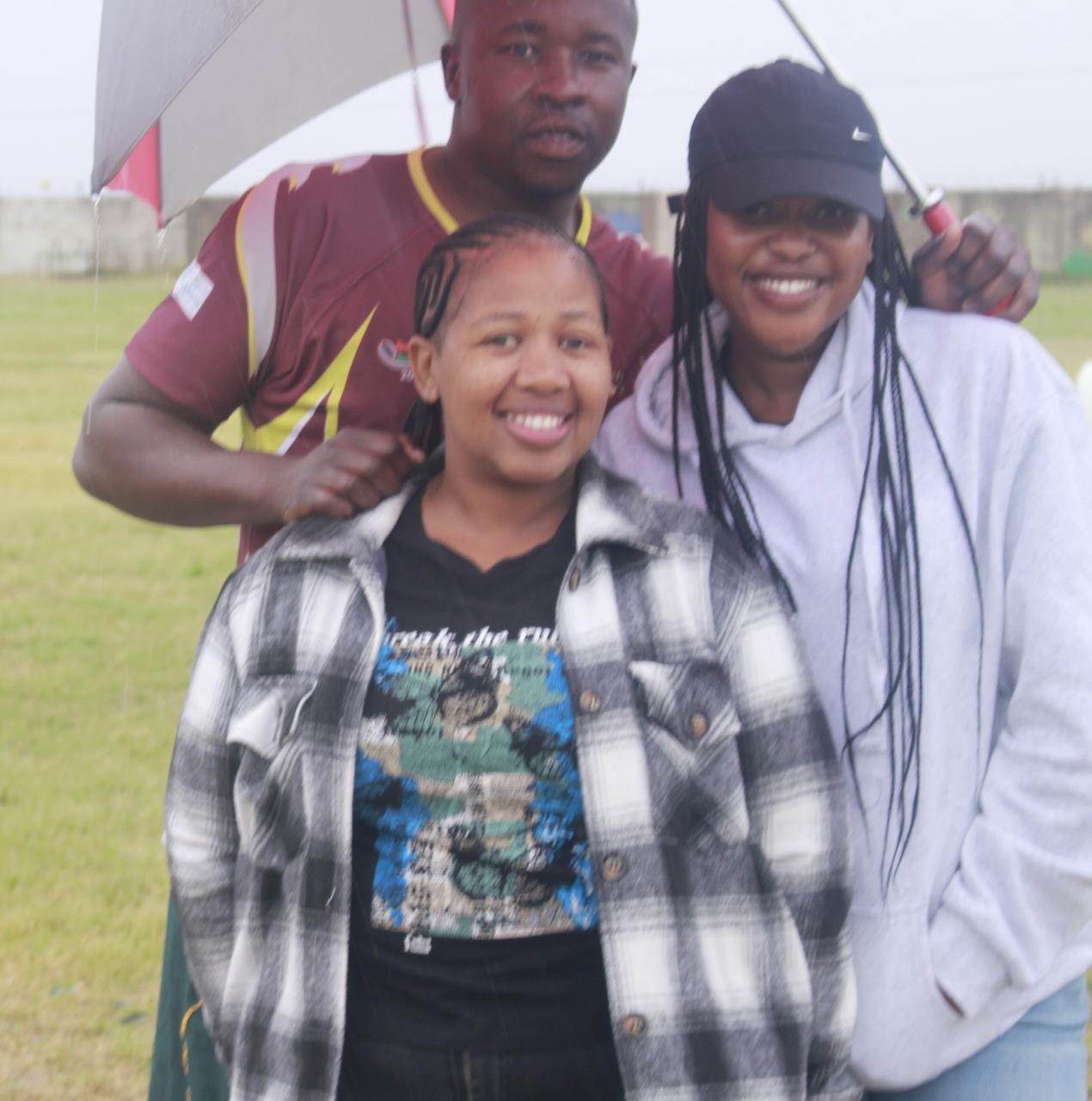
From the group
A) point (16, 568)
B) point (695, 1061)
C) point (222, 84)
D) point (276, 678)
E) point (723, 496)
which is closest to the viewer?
point (695, 1061)

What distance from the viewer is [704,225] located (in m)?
2.27

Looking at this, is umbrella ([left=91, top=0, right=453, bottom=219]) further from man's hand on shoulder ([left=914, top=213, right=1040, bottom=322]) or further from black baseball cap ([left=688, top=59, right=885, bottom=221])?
man's hand on shoulder ([left=914, top=213, right=1040, bottom=322])

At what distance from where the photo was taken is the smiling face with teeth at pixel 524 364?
208 centimetres

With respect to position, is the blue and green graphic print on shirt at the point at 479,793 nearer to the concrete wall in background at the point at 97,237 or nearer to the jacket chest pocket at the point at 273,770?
the jacket chest pocket at the point at 273,770

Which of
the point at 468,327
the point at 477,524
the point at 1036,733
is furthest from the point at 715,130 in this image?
the point at 1036,733

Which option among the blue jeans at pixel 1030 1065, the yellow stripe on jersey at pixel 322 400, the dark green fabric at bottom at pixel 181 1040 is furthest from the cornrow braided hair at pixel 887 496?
the dark green fabric at bottom at pixel 181 1040

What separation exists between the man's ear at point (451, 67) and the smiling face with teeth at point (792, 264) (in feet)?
1.76

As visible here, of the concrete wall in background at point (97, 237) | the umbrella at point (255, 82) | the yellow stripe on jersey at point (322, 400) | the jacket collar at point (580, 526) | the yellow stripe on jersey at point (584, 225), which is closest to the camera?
the jacket collar at point (580, 526)

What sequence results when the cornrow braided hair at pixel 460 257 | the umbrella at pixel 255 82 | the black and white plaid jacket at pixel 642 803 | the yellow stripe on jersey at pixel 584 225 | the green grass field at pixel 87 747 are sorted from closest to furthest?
the black and white plaid jacket at pixel 642 803 < the cornrow braided hair at pixel 460 257 < the umbrella at pixel 255 82 < the yellow stripe on jersey at pixel 584 225 < the green grass field at pixel 87 747

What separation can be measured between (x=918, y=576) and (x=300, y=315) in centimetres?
100

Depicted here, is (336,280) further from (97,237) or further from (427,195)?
(97,237)

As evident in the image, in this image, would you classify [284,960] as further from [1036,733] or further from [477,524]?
[1036,733]

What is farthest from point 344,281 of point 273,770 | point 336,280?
point 273,770

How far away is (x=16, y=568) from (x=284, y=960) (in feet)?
23.5
